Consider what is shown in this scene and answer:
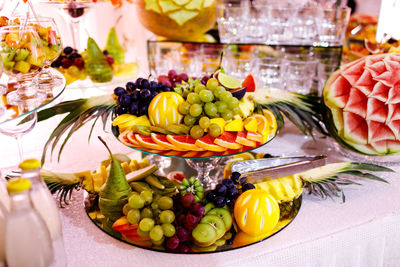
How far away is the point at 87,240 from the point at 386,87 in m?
0.82

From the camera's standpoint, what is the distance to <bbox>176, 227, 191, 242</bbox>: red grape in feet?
2.07

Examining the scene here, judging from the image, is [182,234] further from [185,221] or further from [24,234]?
[24,234]

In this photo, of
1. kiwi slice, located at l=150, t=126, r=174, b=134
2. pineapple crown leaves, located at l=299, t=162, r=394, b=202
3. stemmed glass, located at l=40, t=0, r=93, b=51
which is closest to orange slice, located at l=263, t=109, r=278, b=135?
pineapple crown leaves, located at l=299, t=162, r=394, b=202

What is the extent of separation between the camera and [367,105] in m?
0.92

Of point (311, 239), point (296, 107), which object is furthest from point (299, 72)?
point (311, 239)

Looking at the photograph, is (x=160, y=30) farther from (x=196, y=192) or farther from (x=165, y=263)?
(x=165, y=263)

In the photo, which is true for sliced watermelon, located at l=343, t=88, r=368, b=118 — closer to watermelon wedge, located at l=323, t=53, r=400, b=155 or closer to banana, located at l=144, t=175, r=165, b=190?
watermelon wedge, located at l=323, t=53, r=400, b=155

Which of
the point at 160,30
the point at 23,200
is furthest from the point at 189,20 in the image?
the point at 23,200

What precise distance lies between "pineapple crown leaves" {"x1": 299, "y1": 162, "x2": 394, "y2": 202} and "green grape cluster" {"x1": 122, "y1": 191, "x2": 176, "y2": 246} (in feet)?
1.22

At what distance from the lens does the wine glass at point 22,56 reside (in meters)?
0.69

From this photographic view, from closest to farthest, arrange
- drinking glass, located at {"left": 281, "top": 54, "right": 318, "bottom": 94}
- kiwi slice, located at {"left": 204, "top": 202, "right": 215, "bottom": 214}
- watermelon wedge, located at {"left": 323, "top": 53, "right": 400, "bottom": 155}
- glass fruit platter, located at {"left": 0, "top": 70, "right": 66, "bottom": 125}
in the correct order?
glass fruit platter, located at {"left": 0, "top": 70, "right": 66, "bottom": 125}
kiwi slice, located at {"left": 204, "top": 202, "right": 215, "bottom": 214}
watermelon wedge, located at {"left": 323, "top": 53, "right": 400, "bottom": 155}
drinking glass, located at {"left": 281, "top": 54, "right": 318, "bottom": 94}

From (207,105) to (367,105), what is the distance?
1.47ft

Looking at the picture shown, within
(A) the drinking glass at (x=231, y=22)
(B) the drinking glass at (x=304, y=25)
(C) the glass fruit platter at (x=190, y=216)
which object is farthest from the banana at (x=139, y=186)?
(B) the drinking glass at (x=304, y=25)

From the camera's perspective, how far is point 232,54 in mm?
1429
